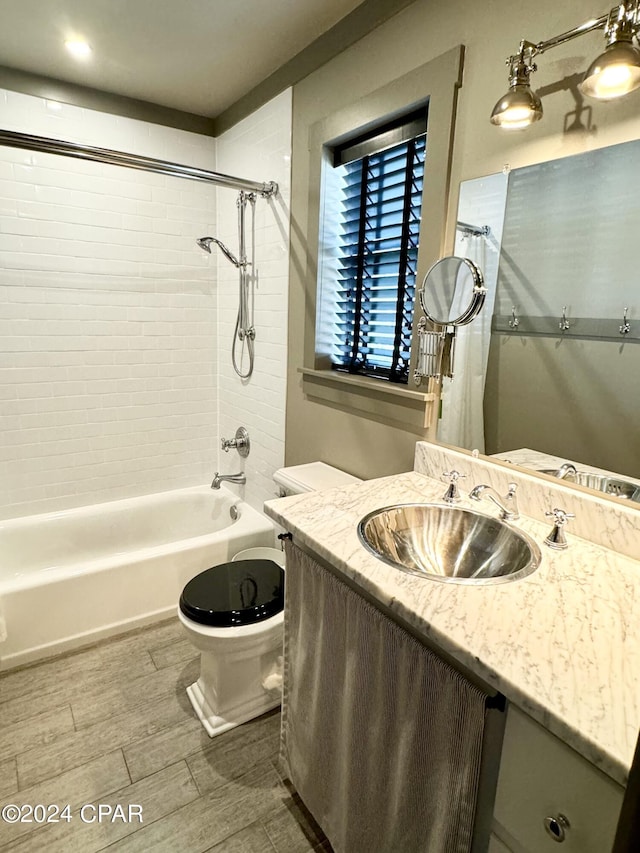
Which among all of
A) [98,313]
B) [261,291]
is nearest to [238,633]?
[261,291]

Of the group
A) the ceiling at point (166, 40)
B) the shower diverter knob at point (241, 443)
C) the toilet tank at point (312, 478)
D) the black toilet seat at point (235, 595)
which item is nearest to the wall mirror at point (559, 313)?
the toilet tank at point (312, 478)

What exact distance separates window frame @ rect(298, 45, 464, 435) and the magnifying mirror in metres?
0.11

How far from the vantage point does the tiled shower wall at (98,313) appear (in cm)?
238

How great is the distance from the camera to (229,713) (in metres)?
1.77

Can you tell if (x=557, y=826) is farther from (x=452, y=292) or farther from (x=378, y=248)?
(x=378, y=248)

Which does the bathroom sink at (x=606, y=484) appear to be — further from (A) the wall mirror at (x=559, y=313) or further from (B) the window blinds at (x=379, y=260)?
(B) the window blinds at (x=379, y=260)

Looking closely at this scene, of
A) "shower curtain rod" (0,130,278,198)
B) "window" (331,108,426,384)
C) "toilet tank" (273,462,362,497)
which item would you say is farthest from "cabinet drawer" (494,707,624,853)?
"shower curtain rod" (0,130,278,198)

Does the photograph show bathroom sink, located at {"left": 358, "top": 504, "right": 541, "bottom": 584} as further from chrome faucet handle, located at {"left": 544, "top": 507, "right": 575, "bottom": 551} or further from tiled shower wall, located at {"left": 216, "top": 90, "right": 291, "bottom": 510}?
tiled shower wall, located at {"left": 216, "top": 90, "right": 291, "bottom": 510}

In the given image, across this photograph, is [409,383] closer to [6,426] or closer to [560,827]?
[560,827]

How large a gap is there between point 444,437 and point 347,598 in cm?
68

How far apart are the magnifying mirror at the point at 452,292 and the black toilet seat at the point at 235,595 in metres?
1.15

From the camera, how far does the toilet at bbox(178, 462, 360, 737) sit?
5.42ft

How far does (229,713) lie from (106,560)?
0.93m

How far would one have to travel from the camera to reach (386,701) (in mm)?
1005
